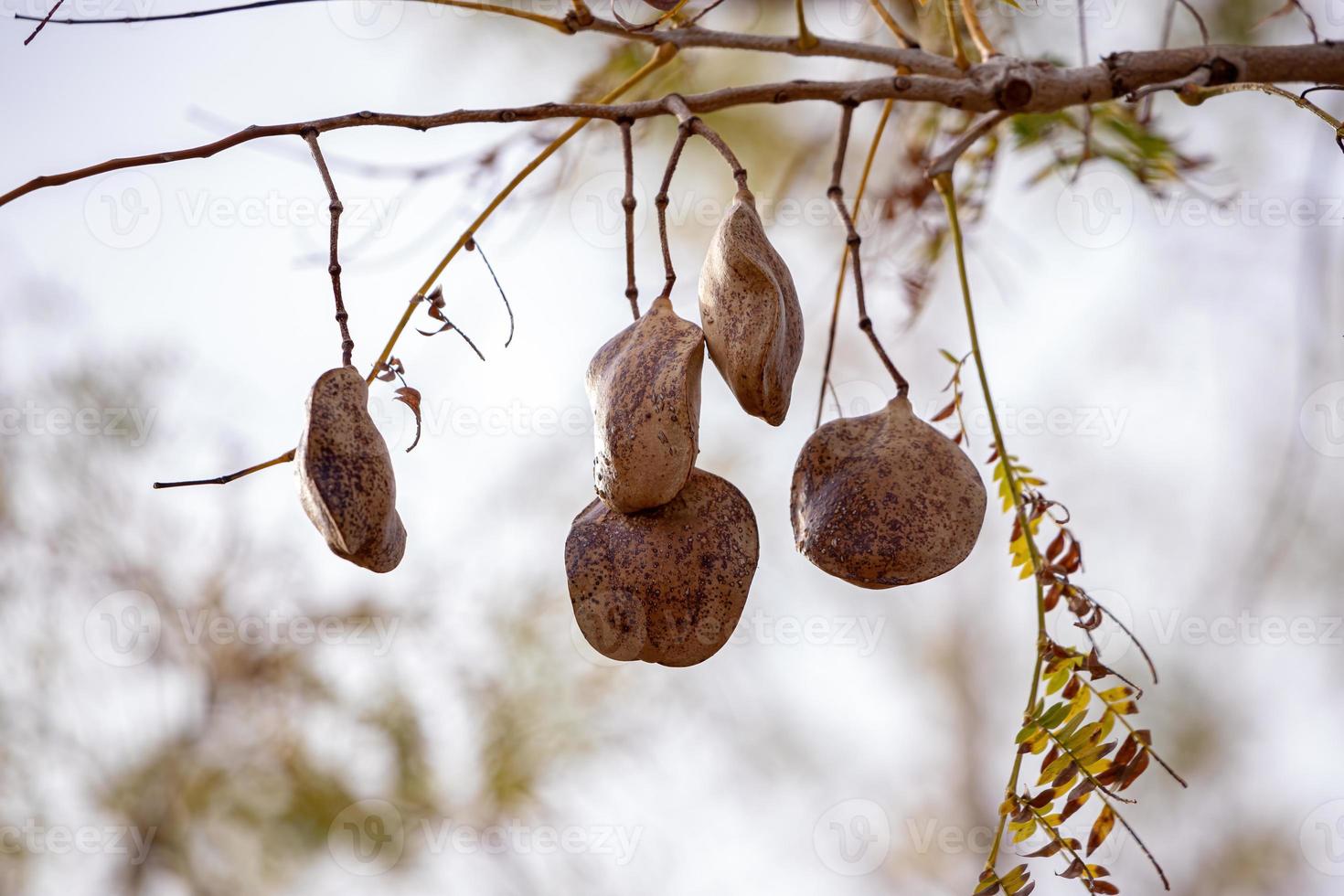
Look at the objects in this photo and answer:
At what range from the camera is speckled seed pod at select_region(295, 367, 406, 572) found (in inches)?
14.1

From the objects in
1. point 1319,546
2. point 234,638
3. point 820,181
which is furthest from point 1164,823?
point 234,638

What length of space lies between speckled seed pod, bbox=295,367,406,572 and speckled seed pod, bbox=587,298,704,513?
68mm

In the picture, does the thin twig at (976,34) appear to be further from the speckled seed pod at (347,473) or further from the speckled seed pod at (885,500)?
the speckled seed pod at (347,473)

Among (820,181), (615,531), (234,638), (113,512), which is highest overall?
(820,181)

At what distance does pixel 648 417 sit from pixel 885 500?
0.30 feet

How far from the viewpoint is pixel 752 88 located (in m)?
0.42

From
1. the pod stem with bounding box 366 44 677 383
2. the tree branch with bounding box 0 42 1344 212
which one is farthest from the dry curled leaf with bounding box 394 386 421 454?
the tree branch with bounding box 0 42 1344 212

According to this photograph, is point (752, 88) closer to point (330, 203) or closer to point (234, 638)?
point (330, 203)

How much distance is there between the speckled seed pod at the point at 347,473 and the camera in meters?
0.36

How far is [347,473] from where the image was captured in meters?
0.36

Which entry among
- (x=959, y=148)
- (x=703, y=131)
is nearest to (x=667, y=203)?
(x=703, y=131)

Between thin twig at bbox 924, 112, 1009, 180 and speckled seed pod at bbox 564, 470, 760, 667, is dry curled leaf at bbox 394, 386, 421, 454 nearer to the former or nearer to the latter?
speckled seed pod at bbox 564, 470, 760, 667

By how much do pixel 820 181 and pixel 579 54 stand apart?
0.29 metres

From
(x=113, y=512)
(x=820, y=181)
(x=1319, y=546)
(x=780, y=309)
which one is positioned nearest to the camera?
(x=780, y=309)
